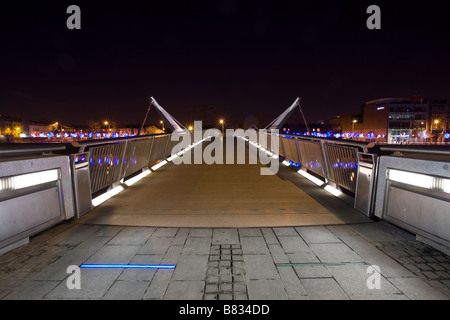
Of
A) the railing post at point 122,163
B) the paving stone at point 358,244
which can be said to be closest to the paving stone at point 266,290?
the paving stone at point 358,244

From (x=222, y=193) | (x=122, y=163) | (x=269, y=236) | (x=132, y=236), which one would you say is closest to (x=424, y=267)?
(x=269, y=236)

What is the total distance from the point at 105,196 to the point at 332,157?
18.5 ft

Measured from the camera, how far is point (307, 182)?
24.6 ft

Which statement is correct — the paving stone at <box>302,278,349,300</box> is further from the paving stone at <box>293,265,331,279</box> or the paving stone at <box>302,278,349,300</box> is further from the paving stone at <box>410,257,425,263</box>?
the paving stone at <box>410,257,425,263</box>

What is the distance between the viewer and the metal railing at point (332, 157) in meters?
5.49

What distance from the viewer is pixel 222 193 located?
20.6ft

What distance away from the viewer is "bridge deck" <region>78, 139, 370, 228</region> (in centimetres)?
439

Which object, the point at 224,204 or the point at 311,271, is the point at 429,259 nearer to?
the point at 311,271

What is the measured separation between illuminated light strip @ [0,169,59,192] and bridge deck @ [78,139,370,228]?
3.09 feet

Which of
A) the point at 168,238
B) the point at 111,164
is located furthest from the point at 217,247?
the point at 111,164

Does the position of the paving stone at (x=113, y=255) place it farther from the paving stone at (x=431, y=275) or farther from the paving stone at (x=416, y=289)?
the paving stone at (x=431, y=275)

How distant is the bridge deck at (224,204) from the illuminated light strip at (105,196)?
12 cm
